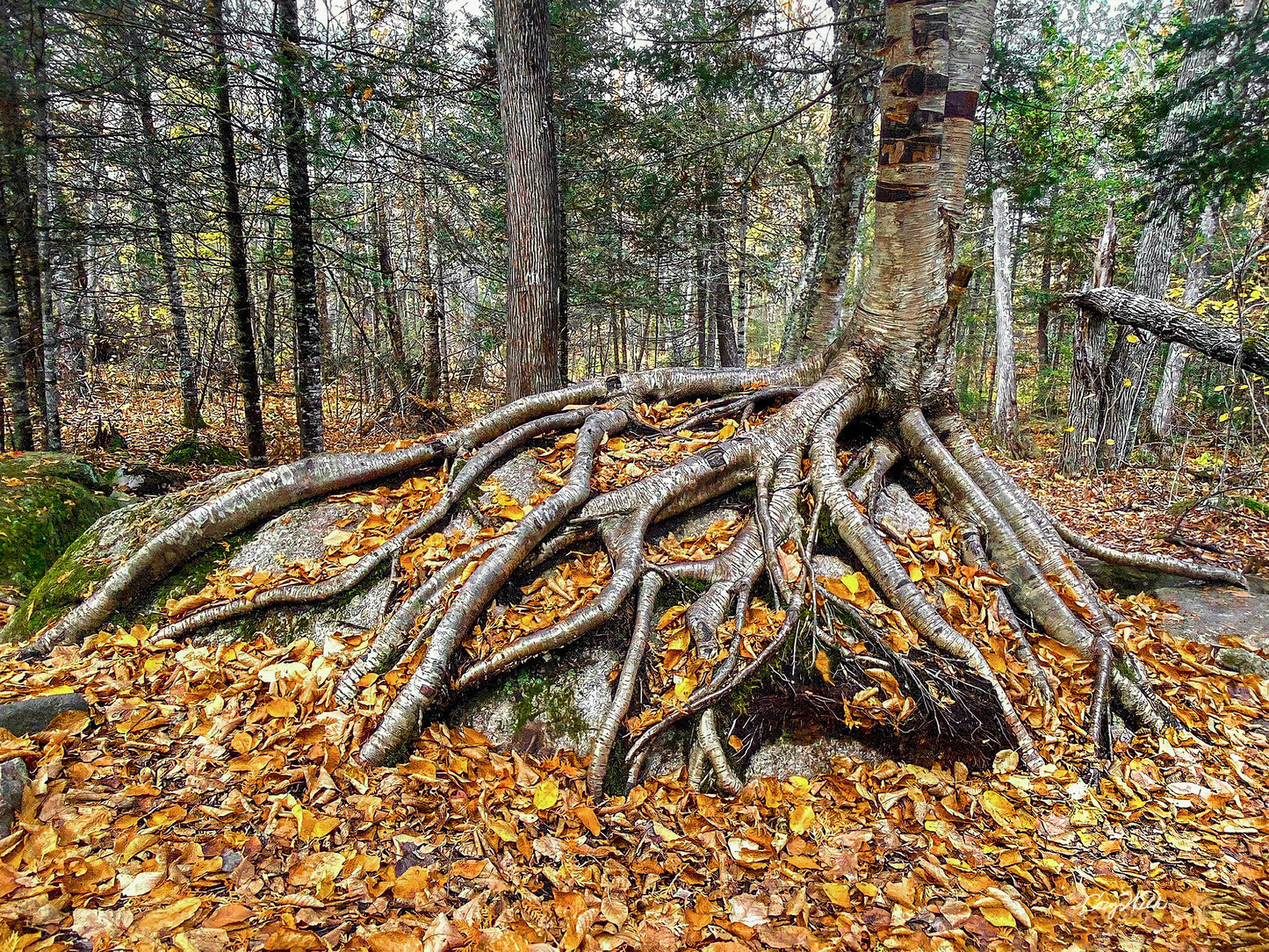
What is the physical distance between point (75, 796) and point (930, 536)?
4.57 meters

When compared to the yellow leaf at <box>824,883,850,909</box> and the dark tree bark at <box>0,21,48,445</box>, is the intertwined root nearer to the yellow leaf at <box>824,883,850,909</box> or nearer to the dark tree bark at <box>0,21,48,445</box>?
the yellow leaf at <box>824,883,850,909</box>

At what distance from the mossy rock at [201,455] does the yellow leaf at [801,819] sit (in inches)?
407

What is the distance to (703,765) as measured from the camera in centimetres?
290

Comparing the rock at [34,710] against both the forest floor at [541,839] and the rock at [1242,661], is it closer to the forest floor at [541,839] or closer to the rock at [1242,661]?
the forest floor at [541,839]

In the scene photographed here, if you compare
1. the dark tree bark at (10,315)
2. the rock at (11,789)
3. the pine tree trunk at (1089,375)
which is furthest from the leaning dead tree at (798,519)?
the dark tree bark at (10,315)

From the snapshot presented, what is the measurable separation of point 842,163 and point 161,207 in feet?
28.5

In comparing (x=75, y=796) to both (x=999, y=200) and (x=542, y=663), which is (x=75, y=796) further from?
(x=999, y=200)

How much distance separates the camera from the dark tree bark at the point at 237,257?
6530mm

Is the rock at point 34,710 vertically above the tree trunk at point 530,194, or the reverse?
the tree trunk at point 530,194

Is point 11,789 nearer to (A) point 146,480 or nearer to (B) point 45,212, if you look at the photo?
(A) point 146,480

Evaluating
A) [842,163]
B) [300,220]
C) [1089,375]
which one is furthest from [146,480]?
[1089,375]

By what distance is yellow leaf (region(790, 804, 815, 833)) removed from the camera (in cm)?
266

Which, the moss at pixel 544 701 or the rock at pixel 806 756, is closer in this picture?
the rock at pixel 806 756

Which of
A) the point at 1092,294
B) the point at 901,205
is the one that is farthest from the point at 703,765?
the point at 1092,294
